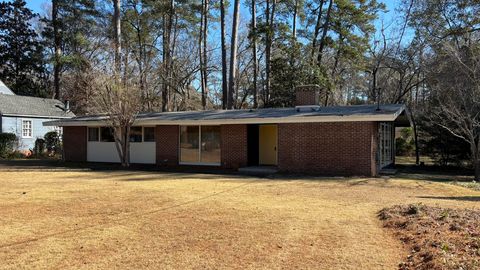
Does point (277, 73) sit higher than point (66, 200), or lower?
higher

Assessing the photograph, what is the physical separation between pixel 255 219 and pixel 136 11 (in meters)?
30.1

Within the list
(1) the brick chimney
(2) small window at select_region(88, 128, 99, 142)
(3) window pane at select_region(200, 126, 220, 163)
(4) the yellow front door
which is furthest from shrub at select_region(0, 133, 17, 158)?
(1) the brick chimney

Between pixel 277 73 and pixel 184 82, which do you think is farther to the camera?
pixel 184 82

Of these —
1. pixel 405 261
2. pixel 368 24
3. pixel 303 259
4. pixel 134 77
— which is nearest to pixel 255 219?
pixel 303 259

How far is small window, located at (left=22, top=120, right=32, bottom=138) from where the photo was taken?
27844 millimetres

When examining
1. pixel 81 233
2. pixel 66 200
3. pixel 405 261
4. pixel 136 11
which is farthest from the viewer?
pixel 136 11

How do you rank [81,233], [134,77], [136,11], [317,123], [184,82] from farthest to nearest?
1. [184,82]
2. [136,11]
3. [134,77]
4. [317,123]
5. [81,233]

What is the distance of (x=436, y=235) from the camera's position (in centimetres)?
571

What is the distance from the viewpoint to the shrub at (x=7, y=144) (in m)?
24.9

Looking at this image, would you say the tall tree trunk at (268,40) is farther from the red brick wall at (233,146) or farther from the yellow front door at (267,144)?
the red brick wall at (233,146)

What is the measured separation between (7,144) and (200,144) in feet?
47.1

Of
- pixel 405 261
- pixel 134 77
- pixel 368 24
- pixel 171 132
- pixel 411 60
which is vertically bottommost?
pixel 405 261

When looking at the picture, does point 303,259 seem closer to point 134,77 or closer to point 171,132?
point 171,132

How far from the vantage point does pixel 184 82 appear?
3612 cm
